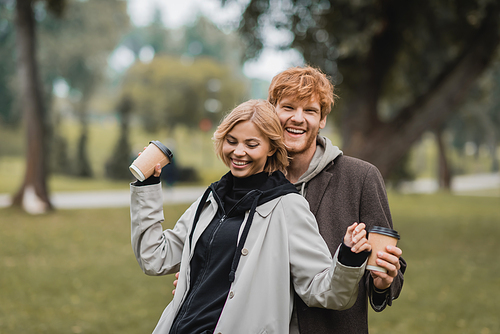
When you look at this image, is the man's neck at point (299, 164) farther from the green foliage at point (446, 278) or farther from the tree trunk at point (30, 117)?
the tree trunk at point (30, 117)

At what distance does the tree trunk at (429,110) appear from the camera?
991 cm

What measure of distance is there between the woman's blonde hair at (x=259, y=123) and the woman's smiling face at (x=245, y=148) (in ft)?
0.07

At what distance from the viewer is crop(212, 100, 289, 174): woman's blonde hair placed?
226 centimetres

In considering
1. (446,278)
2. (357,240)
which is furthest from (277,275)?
(446,278)

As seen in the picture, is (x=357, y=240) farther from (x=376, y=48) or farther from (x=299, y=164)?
(x=376, y=48)

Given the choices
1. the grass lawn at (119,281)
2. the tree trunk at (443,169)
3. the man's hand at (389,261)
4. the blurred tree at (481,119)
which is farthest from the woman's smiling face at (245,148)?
the tree trunk at (443,169)

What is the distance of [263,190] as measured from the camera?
7.55 feet

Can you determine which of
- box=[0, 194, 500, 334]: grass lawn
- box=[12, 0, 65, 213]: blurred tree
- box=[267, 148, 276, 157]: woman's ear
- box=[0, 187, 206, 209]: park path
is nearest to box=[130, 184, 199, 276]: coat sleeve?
box=[267, 148, 276, 157]: woman's ear

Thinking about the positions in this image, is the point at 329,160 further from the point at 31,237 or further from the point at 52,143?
the point at 52,143

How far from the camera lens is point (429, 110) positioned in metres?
9.97

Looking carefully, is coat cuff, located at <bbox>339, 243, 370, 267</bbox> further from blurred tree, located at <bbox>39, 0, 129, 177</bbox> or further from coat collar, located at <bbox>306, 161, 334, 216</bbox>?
blurred tree, located at <bbox>39, 0, 129, 177</bbox>

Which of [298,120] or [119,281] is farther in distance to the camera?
[119,281]

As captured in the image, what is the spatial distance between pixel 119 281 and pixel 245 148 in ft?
22.1

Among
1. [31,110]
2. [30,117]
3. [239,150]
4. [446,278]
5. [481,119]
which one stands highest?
[31,110]
